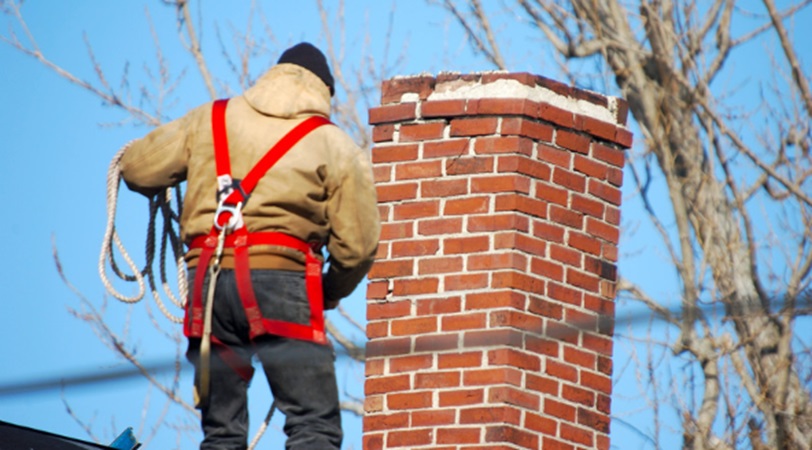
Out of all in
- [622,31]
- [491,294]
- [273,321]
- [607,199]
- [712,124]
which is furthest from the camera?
[622,31]

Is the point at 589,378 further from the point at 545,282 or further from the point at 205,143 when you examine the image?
the point at 205,143

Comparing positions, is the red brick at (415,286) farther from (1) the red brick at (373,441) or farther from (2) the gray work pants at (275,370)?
(2) the gray work pants at (275,370)

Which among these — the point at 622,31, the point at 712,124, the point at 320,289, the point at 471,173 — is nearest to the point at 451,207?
the point at 471,173

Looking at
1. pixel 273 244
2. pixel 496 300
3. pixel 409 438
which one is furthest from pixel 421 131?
pixel 273 244

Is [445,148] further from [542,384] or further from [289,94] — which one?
[289,94]

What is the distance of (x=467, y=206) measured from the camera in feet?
22.0

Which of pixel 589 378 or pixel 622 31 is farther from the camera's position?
pixel 622 31

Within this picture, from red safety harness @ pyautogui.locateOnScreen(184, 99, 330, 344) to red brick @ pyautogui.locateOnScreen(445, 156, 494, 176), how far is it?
1609 millimetres

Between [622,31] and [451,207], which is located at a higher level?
[622,31]

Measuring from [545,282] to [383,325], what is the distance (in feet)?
2.45

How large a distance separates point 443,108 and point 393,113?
10.6 inches

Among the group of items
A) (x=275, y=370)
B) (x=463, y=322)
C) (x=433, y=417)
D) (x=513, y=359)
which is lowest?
(x=275, y=370)

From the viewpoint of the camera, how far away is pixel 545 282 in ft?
21.8

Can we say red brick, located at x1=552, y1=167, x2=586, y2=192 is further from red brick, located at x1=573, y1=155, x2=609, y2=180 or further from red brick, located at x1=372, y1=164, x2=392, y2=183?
red brick, located at x1=372, y1=164, x2=392, y2=183
